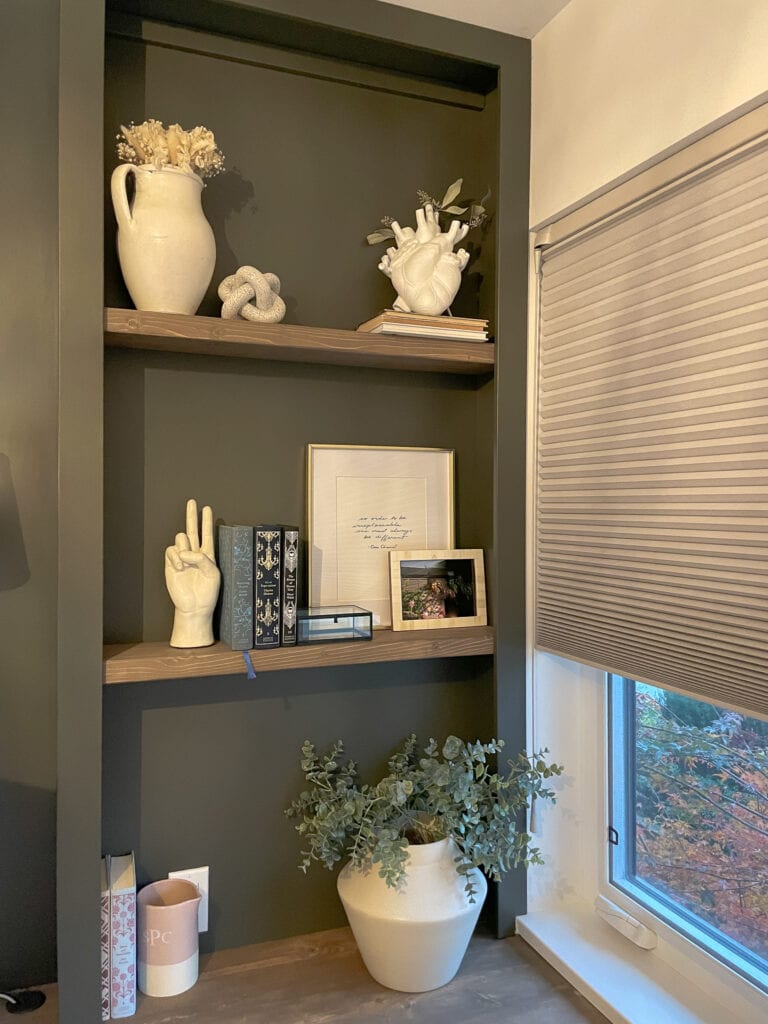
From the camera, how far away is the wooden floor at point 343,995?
138 cm

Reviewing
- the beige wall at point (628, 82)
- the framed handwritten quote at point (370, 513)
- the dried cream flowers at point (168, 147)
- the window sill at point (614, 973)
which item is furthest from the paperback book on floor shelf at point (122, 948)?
the beige wall at point (628, 82)

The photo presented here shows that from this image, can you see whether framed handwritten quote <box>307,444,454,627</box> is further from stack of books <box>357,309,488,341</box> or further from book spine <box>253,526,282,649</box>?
stack of books <box>357,309,488,341</box>

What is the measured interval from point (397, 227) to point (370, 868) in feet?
4.29

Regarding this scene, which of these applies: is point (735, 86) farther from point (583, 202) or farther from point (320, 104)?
point (320, 104)

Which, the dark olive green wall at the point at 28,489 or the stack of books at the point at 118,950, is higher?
the dark olive green wall at the point at 28,489

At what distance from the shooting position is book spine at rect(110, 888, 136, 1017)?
1.39 m

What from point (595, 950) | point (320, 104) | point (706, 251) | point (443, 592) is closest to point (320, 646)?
point (443, 592)

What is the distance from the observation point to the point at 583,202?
152 centimetres

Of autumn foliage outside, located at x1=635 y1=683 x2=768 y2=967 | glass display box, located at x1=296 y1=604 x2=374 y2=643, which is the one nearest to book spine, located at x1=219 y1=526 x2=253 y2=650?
glass display box, located at x1=296 y1=604 x2=374 y2=643

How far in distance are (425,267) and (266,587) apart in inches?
29.4

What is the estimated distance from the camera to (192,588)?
4.83 feet

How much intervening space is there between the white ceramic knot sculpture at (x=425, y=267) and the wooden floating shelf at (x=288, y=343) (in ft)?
0.30

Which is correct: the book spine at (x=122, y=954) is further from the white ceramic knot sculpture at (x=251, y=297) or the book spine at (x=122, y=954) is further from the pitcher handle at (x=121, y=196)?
the pitcher handle at (x=121, y=196)

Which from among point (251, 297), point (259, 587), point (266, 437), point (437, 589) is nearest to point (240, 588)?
point (259, 587)
